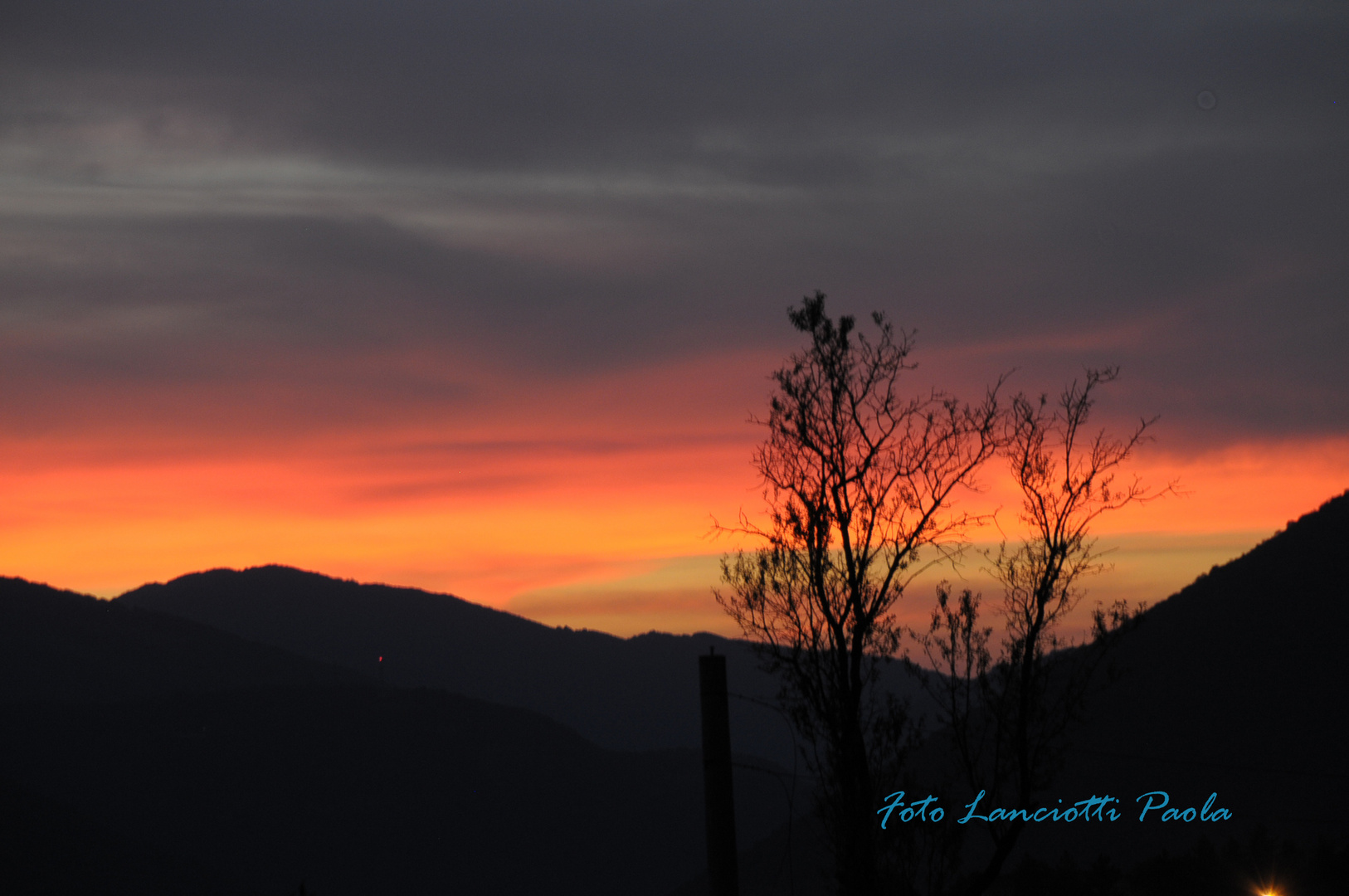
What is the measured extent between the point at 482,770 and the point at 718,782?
152356 mm

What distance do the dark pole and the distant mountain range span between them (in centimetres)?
5720

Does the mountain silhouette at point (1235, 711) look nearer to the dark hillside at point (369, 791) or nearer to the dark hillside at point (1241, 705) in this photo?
the dark hillside at point (1241, 705)

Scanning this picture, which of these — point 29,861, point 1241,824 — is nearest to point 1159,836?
point 1241,824

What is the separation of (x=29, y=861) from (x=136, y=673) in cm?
11149

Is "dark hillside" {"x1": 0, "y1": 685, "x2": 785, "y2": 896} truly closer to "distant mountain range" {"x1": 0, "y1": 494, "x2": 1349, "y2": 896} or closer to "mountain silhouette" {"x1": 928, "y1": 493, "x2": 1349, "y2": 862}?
"distant mountain range" {"x1": 0, "y1": 494, "x2": 1349, "y2": 896}

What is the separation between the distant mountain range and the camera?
73.5 m

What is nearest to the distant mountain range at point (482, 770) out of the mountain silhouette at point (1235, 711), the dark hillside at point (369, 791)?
the mountain silhouette at point (1235, 711)

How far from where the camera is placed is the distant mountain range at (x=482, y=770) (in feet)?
241

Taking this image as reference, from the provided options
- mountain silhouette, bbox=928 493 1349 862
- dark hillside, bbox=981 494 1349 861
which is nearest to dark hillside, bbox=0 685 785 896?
mountain silhouette, bbox=928 493 1349 862

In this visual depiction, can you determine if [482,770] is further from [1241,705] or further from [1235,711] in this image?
[1241,705]

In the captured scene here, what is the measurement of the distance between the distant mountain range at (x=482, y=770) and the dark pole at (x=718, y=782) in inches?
2252

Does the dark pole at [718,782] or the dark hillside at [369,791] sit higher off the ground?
the dark pole at [718,782]

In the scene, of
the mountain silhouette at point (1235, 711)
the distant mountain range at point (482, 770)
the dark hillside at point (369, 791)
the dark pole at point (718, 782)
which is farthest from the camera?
the dark hillside at point (369, 791)

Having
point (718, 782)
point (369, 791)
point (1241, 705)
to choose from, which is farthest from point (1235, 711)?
point (369, 791)
